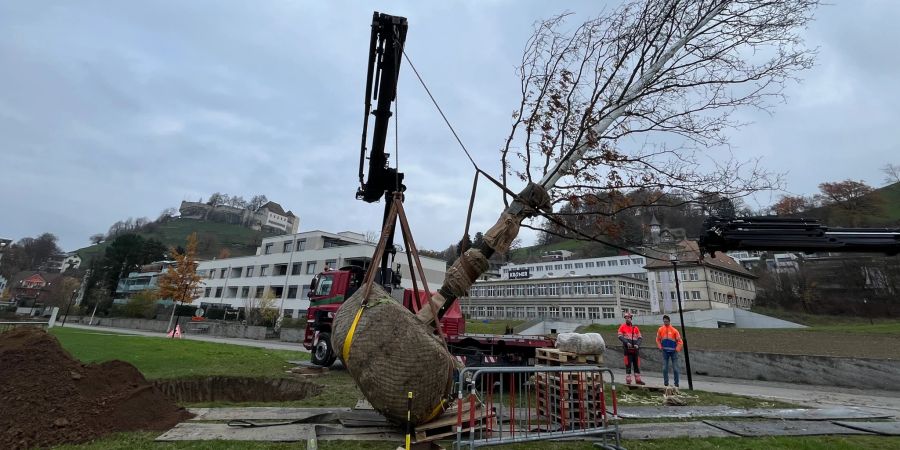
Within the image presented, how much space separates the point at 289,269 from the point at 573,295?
38850mm

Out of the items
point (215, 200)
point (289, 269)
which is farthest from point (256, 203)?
point (289, 269)

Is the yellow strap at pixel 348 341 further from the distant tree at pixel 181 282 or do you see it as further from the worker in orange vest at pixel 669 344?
the distant tree at pixel 181 282

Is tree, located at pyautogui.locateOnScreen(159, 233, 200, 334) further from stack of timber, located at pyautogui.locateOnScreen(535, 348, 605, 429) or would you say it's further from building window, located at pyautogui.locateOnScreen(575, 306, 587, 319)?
building window, located at pyautogui.locateOnScreen(575, 306, 587, 319)

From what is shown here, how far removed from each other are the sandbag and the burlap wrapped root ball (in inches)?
118

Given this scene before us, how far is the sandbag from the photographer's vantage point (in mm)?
6801

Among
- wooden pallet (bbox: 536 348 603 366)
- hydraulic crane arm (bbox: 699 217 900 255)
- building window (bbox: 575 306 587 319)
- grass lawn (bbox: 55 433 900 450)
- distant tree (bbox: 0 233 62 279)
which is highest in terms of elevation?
distant tree (bbox: 0 233 62 279)

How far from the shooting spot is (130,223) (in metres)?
132

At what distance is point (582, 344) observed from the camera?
22.4 ft

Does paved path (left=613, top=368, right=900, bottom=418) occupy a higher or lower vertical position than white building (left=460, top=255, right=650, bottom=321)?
lower

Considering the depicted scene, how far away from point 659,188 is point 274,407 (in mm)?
7610

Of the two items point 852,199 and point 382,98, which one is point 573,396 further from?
point 852,199

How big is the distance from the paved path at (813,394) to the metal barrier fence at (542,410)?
6.47m

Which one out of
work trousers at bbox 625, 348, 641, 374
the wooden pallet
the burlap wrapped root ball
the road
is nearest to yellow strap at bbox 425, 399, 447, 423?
the burlap wrapped root ball

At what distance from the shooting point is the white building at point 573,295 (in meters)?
56.7
